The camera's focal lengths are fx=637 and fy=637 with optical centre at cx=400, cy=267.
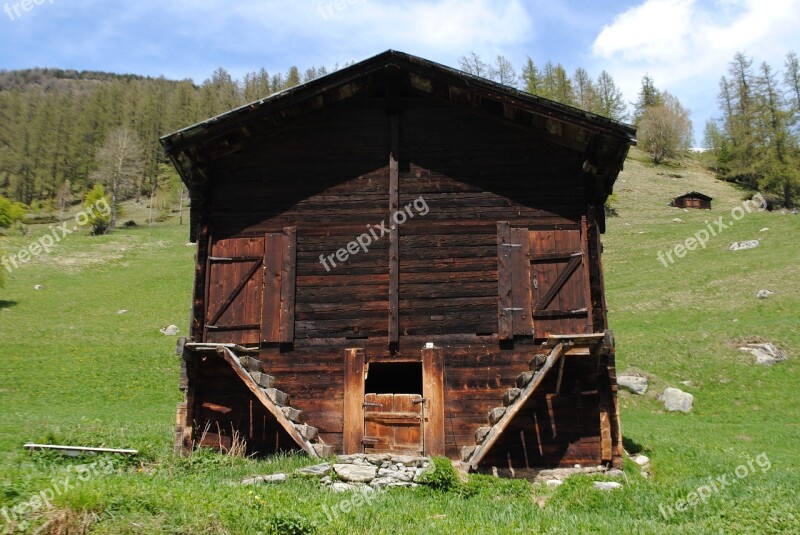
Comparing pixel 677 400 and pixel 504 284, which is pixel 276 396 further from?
pixel 677 400

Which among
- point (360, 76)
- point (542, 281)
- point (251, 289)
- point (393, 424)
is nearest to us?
point (393, 424)

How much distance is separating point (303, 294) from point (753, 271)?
39.4 meters

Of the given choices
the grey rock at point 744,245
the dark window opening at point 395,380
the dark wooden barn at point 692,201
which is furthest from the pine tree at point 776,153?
the dark window opening at point 395,380

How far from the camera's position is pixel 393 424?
13.8 metres

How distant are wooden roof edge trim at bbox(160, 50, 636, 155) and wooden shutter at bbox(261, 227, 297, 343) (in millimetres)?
2752

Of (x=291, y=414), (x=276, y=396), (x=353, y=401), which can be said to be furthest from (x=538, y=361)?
(x=276, y=396)

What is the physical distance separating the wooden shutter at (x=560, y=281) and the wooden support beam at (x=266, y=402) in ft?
17.9

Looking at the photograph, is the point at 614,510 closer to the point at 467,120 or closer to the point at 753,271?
the point at 467,120

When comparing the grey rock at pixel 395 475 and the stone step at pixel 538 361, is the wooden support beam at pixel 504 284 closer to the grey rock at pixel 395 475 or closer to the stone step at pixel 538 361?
the stone step at pixel 538 361

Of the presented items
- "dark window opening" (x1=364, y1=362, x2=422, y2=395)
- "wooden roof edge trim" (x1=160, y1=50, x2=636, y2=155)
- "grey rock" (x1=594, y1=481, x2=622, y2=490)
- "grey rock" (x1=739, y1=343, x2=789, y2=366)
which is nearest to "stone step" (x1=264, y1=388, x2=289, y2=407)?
"wooden roof edge trim" (x1=160, y1=50, x2=636, y2=155)

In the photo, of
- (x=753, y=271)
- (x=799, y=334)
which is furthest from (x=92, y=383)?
(x=753, y=271)

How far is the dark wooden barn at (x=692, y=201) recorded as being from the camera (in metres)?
75.4

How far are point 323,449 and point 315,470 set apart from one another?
1884 mm

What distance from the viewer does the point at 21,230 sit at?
76.7 meters
